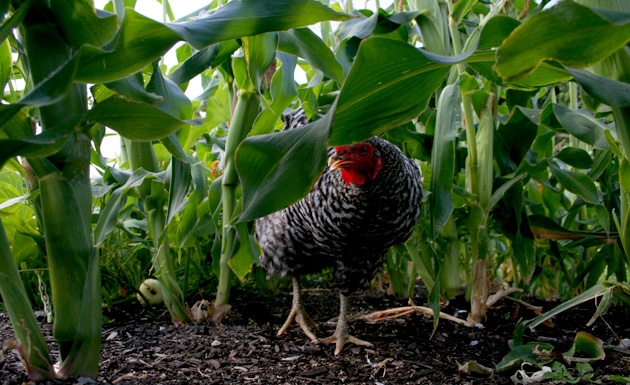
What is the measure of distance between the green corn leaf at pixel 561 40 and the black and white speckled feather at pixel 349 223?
32.8 inches

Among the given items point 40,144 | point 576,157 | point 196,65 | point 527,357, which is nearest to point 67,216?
point 40,144

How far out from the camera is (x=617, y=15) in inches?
22.1

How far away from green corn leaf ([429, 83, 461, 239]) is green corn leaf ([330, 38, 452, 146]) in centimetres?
35

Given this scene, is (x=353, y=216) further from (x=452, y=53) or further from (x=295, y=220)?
(x=452, y=53)

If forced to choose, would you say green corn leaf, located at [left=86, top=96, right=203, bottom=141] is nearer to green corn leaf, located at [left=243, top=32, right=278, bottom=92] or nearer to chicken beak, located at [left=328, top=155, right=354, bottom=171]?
green corn leaf, located at [left=243, top=32, right=278, bottom=92]

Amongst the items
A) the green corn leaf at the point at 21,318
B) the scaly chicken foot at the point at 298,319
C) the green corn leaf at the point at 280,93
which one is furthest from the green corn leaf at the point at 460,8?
the green corn leaf at the point at 21,318

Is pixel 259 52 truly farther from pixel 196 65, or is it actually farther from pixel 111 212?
pixel 111 212

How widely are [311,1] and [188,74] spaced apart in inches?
22.2

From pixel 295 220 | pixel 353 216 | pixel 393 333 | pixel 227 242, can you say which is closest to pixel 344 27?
pixel 353 216

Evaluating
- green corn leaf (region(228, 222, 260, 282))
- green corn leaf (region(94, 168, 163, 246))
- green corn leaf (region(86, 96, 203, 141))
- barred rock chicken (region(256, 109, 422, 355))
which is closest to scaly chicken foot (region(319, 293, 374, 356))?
barred rock chicken (region(256, 109, 422, 355))

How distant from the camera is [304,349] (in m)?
1.55

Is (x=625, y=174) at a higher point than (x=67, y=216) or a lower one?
lower

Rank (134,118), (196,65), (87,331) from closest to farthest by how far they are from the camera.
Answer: (134,118), (87,331), (196,65)

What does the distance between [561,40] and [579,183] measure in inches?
44.5
